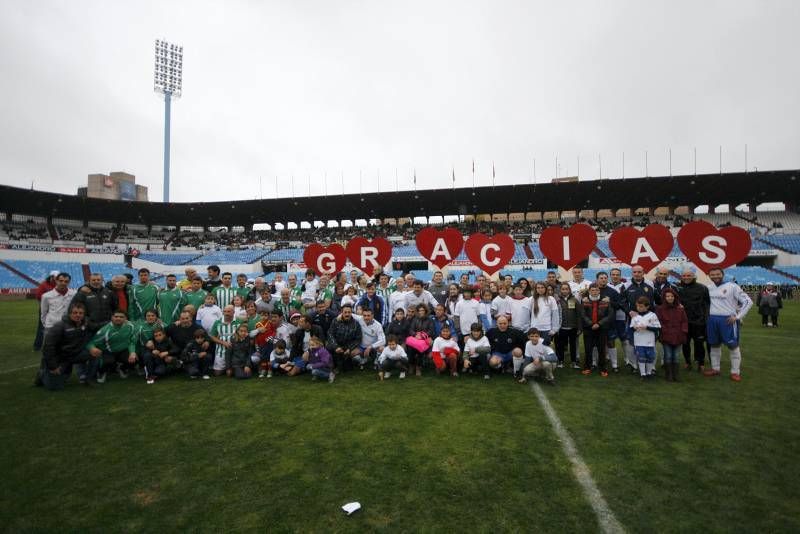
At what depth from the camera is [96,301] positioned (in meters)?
6.22

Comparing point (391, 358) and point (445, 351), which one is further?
point (445, 351)

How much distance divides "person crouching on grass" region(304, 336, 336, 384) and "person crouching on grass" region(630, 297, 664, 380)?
485 cm

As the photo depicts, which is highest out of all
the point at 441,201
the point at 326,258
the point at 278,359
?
the point at 441,201

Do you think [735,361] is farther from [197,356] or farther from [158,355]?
[158,355]

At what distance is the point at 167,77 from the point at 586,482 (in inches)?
2490

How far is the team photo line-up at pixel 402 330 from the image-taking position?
586 cm

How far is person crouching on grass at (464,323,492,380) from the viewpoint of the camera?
6.14 m

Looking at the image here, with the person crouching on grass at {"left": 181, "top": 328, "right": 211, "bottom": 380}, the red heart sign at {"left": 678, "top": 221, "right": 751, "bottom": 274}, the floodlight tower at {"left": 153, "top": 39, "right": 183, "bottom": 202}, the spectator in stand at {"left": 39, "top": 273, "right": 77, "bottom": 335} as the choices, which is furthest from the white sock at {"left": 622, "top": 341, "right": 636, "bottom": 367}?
the floodlight tower at {"left": 153, "top": 39, "right": 183, "bottom": 202}

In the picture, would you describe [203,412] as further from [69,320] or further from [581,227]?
[581,227]

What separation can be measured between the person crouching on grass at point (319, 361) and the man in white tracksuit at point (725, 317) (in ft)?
20.1

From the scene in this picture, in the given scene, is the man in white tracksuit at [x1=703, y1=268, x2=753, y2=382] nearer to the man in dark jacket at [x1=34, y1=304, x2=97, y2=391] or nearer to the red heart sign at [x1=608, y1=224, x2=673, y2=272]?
the red heart sign at [x1=608, y1=224, x2=673, y2=272]

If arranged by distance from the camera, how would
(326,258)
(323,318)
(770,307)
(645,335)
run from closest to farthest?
(645,335)
(323,318)
(326,258)
(770,307)

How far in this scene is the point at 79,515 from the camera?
8.70 feet

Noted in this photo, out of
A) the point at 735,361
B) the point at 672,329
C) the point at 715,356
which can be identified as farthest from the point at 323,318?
the point at 735,361
